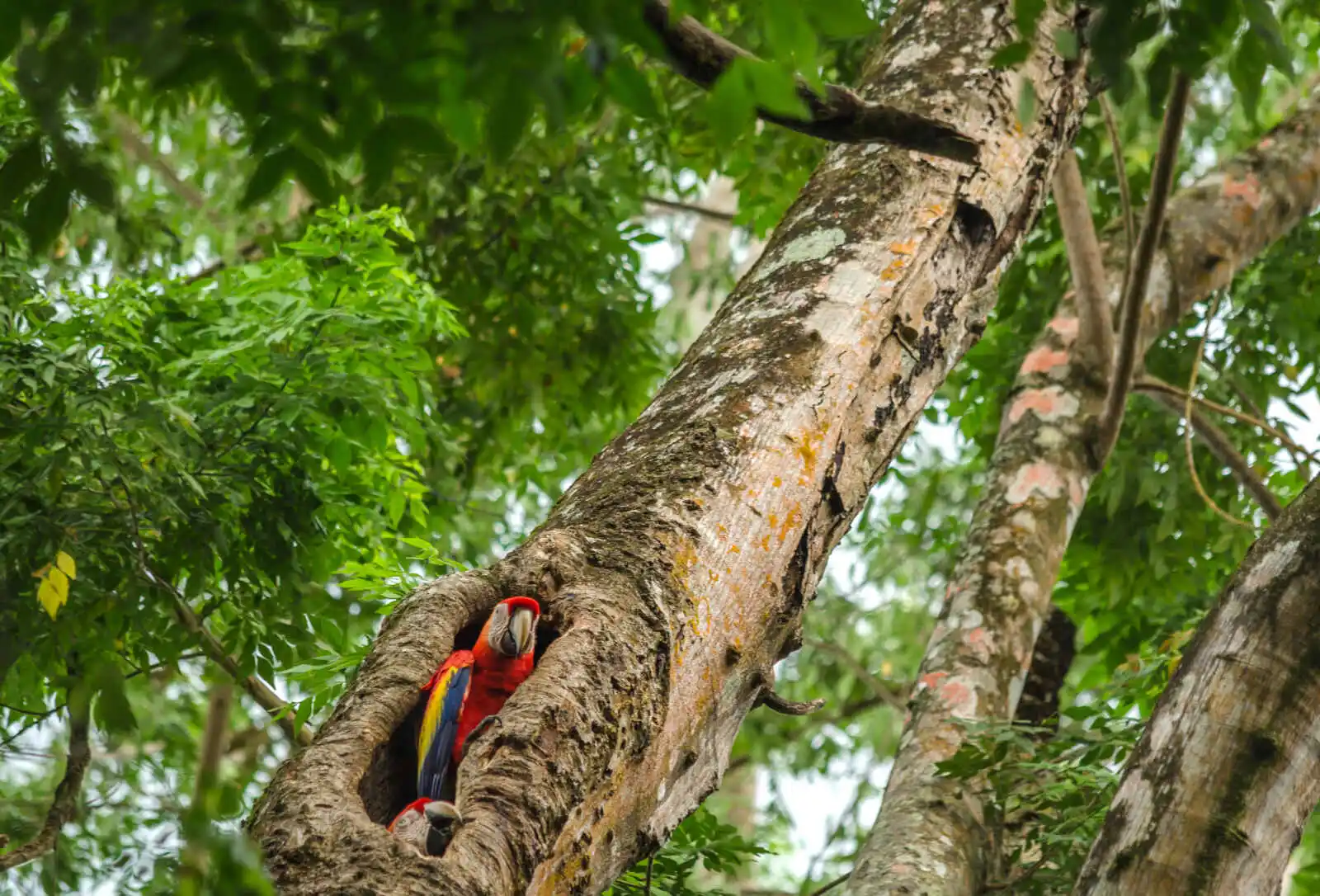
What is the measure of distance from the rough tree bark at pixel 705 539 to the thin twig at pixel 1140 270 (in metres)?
0.30

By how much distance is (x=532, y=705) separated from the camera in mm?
1851

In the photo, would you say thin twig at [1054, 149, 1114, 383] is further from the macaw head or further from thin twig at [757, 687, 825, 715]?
the macaw head

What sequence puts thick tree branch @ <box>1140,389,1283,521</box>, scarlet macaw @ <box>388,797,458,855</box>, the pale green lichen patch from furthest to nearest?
thick tree branch @ <box>1140,389,1283,521</box>, the pale green lichen patch, scarlet macaw @ <box>388,797,458,855</box>

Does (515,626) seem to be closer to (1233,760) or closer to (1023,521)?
(1233,760)

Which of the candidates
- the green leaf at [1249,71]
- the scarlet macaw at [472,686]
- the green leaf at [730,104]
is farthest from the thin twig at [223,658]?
the green leaf at [1249,71]

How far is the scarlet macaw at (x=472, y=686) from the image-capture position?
201 centimetres

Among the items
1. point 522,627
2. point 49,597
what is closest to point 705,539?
point 522,627

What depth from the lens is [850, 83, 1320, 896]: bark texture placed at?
3506 millimetres

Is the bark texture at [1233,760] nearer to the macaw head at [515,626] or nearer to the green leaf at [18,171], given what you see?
the macaw head at [515,626]

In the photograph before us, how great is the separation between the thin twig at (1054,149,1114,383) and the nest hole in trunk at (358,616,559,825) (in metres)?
3.43

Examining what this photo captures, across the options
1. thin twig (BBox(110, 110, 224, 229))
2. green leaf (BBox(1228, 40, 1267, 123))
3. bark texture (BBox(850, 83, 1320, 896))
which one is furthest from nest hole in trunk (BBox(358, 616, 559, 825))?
thin twig (BBox(110, 110, 224, 229))

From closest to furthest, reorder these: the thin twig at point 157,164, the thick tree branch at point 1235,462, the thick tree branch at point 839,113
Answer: the thick tree branch at point 839,113
the thick tree branch at point 1235,462
the thin twig at point 157,164

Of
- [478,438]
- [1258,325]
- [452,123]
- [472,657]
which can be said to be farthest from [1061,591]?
[452,123]

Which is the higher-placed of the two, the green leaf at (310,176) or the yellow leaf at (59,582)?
the yellow leaf at (59,582)
